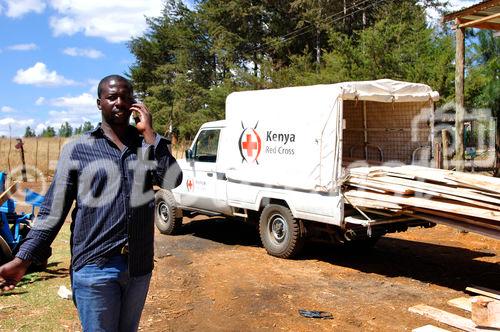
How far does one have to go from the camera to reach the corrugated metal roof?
8672 millimetres

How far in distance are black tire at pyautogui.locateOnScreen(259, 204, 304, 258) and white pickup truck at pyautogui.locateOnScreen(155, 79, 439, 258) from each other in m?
0.02

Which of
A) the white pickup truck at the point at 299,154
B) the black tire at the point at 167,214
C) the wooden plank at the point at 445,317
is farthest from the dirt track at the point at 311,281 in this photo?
the white pickup truck at the point at 299,154

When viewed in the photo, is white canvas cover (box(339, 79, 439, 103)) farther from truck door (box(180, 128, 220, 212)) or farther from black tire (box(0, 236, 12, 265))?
black tire (box(0, 236, 12, 265))

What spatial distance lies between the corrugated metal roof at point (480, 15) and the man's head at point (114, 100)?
7.95m

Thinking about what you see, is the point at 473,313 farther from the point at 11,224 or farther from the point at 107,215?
the point at 11,224

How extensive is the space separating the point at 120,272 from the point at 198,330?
106 inches

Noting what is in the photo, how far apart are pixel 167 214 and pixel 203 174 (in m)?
1.33

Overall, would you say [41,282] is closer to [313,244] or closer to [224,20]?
[313,244]

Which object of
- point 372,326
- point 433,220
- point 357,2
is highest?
point 357,2

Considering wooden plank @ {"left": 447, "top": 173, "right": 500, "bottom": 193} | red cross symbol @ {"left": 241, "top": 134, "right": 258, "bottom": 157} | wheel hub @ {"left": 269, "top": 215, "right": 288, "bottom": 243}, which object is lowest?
wheel hub @ {"left": 269, "top": 215, "right": 288, "bottom": 243}

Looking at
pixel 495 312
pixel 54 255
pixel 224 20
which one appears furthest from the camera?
pixel 224 20

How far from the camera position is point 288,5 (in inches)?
1083

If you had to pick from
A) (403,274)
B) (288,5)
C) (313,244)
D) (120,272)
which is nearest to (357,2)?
Result: (288,5)

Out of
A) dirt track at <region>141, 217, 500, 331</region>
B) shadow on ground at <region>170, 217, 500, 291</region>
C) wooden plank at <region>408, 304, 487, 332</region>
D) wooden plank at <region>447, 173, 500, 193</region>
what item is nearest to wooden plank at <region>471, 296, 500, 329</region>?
wooden plank at <region>408, 304, 487, 332</region>
